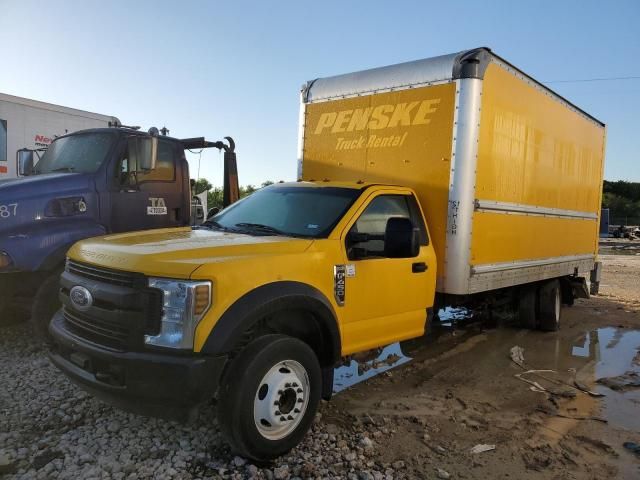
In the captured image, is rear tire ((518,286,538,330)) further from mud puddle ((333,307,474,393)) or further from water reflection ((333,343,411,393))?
water reflection ((333,343,411,393))

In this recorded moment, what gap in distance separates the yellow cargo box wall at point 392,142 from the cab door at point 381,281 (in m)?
0.33

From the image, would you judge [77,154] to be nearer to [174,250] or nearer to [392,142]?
[174,250]

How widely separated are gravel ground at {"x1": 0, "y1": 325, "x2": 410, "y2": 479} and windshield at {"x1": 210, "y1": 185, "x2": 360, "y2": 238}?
4.98 ft

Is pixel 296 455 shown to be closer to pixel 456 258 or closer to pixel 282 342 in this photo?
pixel 282 342

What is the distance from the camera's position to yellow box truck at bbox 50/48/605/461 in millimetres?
3080

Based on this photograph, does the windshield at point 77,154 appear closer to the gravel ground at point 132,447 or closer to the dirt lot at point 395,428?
the dirt lot at point 395,428

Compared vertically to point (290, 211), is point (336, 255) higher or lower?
lower

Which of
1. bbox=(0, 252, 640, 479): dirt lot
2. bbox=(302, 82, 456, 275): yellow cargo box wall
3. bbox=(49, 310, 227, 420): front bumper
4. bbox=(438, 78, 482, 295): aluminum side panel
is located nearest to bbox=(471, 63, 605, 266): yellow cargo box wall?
bbox=(438, 78, 482, 295): aluminum side panel

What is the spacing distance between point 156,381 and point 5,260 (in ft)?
9.78

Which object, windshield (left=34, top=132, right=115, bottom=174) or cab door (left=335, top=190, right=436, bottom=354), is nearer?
cab door (left=335, top=190, right=436, bottom=354)

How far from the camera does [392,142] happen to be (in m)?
5.62

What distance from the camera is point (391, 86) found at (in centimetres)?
566

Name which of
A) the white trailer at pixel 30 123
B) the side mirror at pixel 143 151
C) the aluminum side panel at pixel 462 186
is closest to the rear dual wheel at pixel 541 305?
the aluminum side panel at pixel 462 186

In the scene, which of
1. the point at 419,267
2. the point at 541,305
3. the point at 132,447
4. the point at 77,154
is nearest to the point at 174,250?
the point at 132,447
